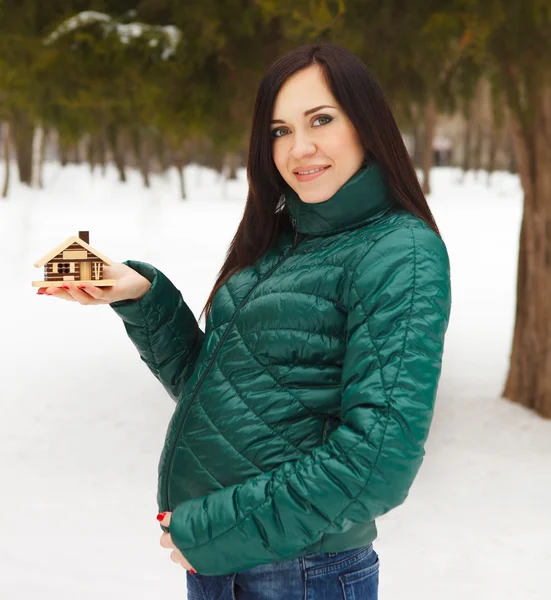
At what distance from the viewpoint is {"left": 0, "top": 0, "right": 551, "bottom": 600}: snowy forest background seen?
144 inches

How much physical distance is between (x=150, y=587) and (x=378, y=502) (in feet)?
8.40

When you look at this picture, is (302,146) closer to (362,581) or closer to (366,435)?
(366,435)

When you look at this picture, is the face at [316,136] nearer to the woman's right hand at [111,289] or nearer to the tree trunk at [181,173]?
the woman's right hand at [111,289]

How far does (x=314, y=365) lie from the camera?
4.46ft

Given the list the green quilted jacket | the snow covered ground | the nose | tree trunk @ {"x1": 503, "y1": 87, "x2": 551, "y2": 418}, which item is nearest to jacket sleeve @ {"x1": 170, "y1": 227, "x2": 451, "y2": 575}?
the green quilted jacket

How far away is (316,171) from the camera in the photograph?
144 centimetres

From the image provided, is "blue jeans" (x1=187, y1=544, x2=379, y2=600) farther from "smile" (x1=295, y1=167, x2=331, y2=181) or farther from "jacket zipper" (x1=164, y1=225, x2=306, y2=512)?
"smile" (x1=295, y1=167, x2=331, y2=181)

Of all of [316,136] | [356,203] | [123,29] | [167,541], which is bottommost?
[167,541]

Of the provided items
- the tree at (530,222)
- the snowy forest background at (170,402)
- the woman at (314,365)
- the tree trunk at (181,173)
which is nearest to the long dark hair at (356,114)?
the woman at (314,365)

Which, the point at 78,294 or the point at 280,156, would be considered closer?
the point at 280,156

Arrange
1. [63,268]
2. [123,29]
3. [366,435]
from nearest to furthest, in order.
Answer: [366,435]
[63,268]
[123,29]

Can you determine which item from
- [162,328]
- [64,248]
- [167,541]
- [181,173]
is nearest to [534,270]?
[162,328]

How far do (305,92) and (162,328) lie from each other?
2.14ft

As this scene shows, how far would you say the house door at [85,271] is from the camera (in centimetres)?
170
